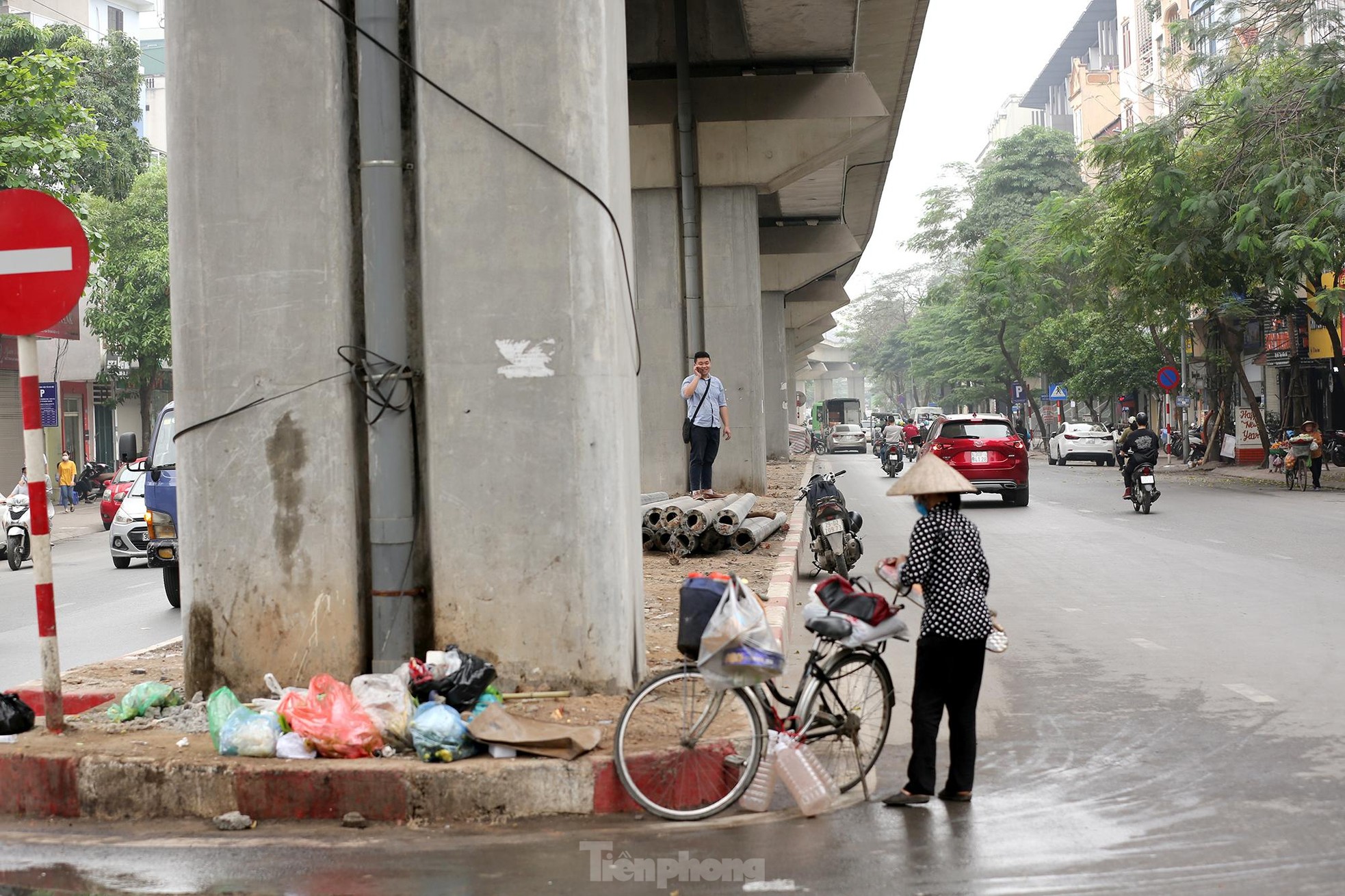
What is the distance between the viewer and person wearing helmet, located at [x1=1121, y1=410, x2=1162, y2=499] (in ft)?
69.5

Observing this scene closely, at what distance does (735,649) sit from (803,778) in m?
0.62

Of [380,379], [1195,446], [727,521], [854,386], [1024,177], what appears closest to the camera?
[380,379]

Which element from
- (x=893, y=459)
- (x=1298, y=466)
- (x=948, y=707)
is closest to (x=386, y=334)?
(x=948, y=707)

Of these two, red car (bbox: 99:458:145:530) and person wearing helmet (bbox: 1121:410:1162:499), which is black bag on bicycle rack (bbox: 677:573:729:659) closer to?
person wearing helmet (bbox: 1121:410:1162:499)

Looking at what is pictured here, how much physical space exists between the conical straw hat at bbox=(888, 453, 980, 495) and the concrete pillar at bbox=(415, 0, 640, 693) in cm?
155

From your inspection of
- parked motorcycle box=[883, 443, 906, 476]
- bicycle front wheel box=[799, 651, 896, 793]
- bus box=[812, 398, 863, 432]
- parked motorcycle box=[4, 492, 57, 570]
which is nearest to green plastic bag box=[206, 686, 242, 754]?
bicycle front wheel box=[799, 651, 896, 793]

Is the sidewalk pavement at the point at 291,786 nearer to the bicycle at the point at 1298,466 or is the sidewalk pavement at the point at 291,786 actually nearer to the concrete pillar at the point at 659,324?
the concrete pillar at the point at 659,324

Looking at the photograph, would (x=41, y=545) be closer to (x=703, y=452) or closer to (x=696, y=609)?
(x=696, y=609)

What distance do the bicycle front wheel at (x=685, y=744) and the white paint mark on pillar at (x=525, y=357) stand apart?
1783 millimetres

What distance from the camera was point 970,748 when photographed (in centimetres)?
574

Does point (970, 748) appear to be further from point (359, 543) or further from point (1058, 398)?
point (1058, 398)

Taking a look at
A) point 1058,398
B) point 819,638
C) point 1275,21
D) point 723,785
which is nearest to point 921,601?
point 819,638

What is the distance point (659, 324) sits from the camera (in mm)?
21797

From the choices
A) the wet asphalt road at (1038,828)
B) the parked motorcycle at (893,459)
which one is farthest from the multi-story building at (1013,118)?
the wet asphalt road at (1038,828)
